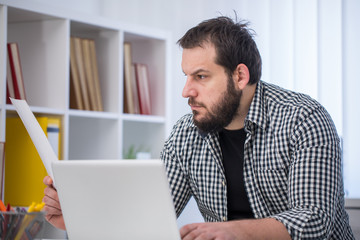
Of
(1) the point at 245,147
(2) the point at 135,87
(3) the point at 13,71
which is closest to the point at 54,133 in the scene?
(3) the point at 13,71

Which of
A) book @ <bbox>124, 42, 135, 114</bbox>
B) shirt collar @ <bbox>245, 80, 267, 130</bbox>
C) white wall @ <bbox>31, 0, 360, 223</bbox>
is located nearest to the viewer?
shirt collar @ <bbox>245, 80, 267, 130</bbox>

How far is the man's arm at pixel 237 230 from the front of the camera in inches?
44.1

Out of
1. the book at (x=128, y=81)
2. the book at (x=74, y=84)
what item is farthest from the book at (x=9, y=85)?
the book at (x=128, y=81)

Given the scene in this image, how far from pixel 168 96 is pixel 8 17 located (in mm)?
956

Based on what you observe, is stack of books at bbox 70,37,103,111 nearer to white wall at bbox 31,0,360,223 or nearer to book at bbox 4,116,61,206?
book at bbox 4,116,61,206

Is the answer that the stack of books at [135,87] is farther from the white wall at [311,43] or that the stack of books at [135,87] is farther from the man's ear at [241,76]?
the man's ear at [241,76]

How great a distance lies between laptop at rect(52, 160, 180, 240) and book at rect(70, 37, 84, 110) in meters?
1.48

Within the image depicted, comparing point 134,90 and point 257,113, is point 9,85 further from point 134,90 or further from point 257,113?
point 257,113

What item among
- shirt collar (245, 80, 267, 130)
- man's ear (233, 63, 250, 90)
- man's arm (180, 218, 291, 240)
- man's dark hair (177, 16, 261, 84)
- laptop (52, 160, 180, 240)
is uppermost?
man's dark hair (177, 16, 261, 84)

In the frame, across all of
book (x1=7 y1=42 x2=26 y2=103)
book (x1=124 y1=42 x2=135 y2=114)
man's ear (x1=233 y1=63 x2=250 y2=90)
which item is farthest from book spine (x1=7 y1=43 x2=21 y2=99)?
man's ear (x1=233 y1=63 x2=250 y2=90)

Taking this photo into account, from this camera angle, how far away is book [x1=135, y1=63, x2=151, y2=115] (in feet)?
9.43

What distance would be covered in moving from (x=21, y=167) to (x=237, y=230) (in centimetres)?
144

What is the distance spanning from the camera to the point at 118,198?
104 centimetres

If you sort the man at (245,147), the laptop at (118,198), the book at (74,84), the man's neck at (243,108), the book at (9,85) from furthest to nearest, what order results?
the book at (74,84) → the book at (9,85) → the man's neck at (243,108) → the man at (245,147) → the laptop at (118,198)
